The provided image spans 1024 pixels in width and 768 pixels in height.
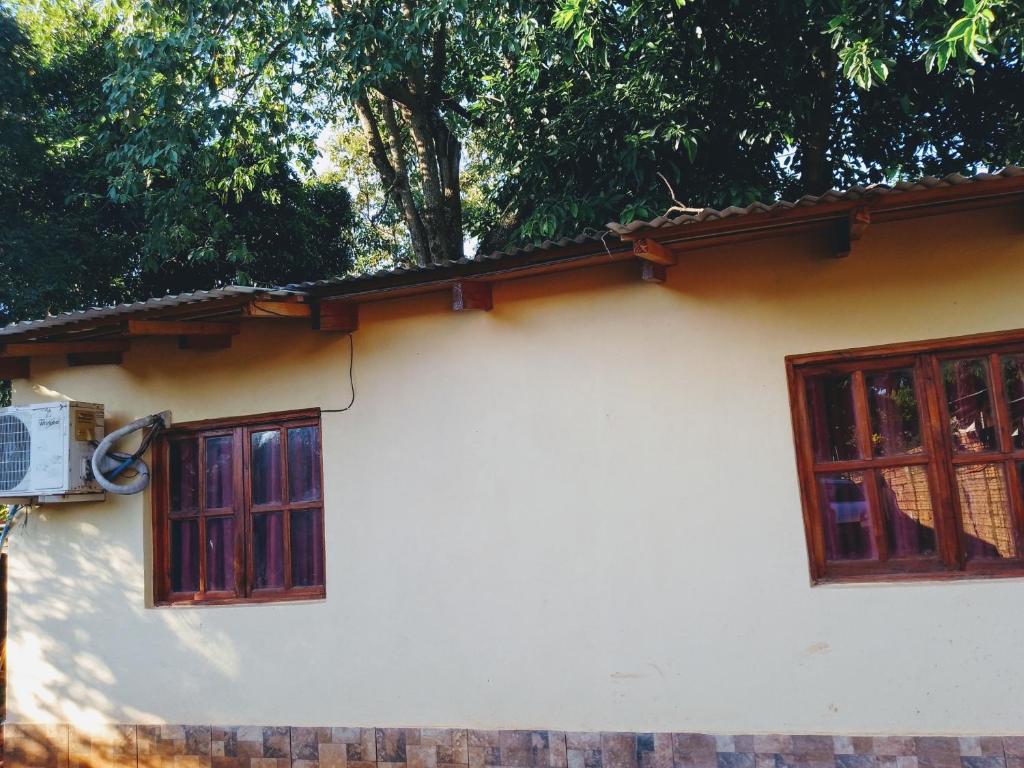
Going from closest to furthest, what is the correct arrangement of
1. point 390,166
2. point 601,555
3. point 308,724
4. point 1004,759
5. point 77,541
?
point 1004,759
point 601,555
point 308,724
point 77,541
point 390,166

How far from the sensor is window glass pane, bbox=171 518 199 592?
597 centimetres

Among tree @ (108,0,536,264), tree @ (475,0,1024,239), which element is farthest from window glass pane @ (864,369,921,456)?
Result: tree @ (108,0,536,264)

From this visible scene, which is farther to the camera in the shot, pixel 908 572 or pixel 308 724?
pixel 308 724

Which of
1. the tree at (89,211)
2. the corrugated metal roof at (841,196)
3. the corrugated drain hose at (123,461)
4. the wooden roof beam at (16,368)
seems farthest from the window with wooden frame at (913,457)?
the tree at (89,211)

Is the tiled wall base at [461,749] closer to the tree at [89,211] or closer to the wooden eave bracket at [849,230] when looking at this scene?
the wooden eave bracket at [849,230]

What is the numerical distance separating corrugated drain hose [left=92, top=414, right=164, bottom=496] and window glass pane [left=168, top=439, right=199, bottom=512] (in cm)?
17

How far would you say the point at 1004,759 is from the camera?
13.4ft

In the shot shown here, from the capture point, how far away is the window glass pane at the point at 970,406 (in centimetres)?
440

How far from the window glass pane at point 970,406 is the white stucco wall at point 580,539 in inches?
9.9

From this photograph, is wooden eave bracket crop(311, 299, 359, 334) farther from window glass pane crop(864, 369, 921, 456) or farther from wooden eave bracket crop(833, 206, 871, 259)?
window glass pane crop(864, 369, 921, 456)

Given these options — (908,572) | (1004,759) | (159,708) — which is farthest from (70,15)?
(1004,759)

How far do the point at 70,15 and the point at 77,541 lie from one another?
7.96 metres

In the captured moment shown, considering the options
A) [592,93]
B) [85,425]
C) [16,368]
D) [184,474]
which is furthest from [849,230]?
[16,368]

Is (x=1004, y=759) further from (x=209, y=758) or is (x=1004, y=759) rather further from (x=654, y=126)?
(x=654, y=126)
